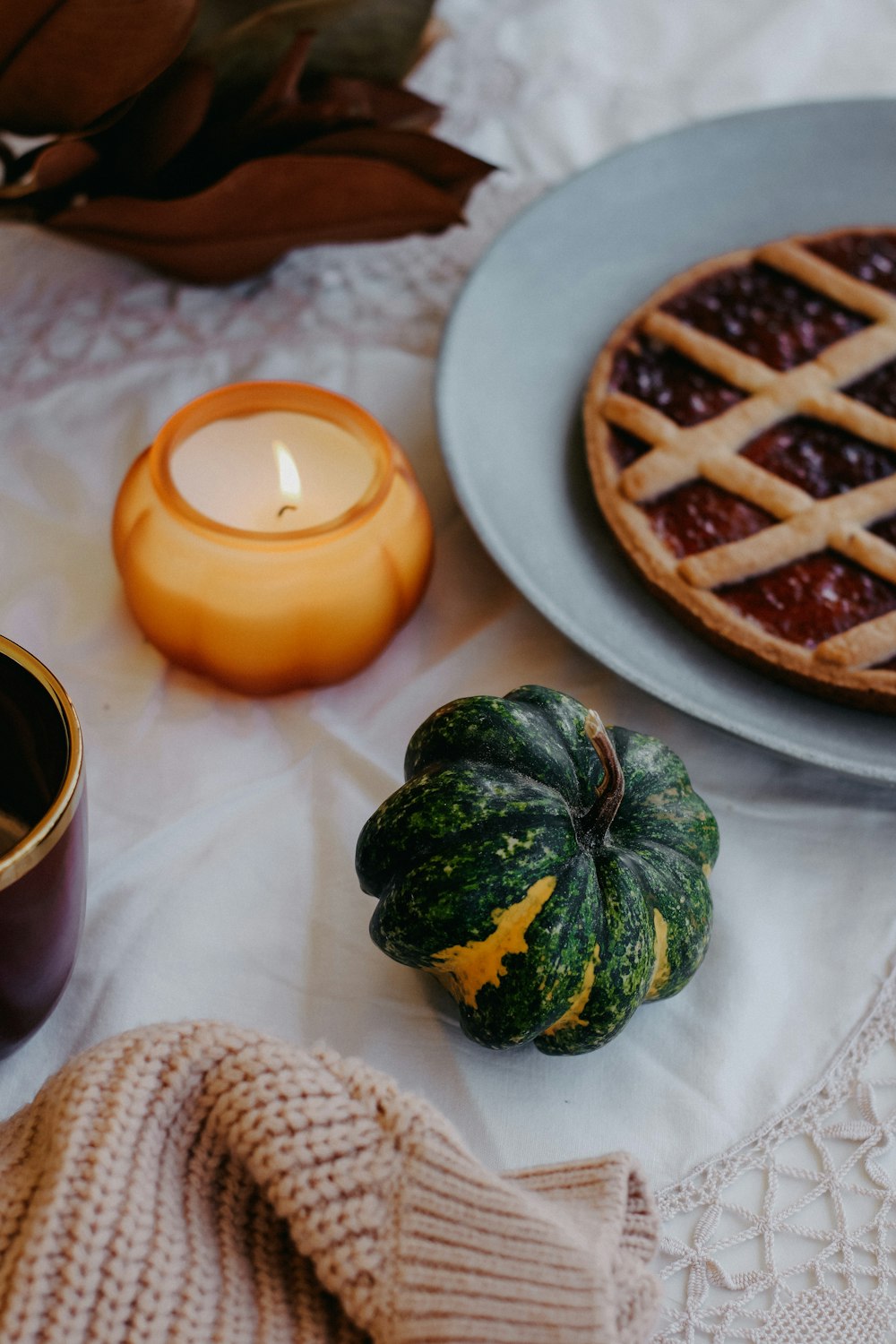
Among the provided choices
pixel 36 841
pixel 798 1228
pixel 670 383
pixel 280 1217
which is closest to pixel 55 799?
pixel 36 841

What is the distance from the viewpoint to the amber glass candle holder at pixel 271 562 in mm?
690

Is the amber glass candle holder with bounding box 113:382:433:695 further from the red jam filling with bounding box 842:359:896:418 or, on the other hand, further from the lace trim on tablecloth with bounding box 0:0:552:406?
the red jam filling with bounding box 842:359:896:418

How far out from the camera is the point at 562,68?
3.99 feet

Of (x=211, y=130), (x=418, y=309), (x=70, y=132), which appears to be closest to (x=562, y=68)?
(x=418, y=309)

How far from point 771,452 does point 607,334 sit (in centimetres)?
17

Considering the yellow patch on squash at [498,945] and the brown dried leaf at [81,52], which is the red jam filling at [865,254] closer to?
the brown dried leaf at [81,52]

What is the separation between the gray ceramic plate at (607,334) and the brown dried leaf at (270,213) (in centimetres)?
8

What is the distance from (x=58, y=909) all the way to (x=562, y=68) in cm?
103

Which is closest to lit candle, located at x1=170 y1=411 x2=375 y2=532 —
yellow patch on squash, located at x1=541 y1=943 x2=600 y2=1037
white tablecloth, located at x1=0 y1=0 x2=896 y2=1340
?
white tablecloth, located at x1=0 y1=0 x2=896 y2=1340

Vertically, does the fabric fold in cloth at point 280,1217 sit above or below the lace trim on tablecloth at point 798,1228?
above

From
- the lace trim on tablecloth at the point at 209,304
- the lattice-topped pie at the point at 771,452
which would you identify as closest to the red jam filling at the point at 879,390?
the lattice-topped pie at the point at 771,452

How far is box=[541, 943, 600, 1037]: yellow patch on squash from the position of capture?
0.56 meters

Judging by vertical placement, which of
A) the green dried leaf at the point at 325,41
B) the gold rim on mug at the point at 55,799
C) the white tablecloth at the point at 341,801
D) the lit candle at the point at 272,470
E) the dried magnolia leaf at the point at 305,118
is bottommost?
the white tablecloth at the point at 341,801

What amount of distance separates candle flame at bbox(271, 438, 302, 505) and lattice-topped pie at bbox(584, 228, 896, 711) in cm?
23
